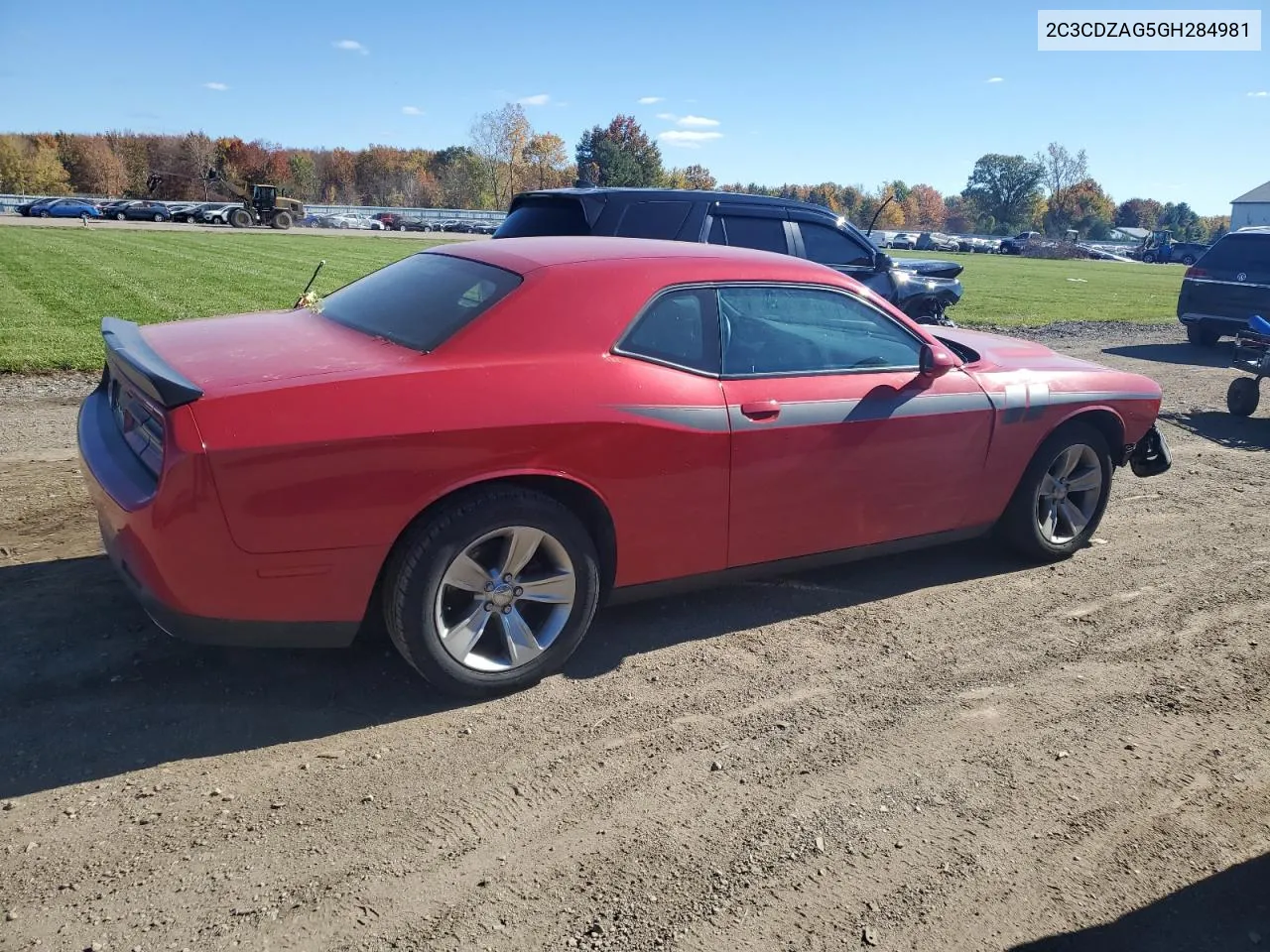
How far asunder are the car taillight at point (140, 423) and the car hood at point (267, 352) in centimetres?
17

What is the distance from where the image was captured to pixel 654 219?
7.54 meters

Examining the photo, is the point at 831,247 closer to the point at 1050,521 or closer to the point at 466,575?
the point at 1050,521

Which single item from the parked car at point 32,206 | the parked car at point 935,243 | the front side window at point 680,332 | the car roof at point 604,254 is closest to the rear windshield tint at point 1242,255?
the car roof at point 604,254

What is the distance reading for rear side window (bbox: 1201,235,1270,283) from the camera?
1309cm

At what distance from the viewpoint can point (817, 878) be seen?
2.75 m

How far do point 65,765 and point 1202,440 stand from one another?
8550 millimetres

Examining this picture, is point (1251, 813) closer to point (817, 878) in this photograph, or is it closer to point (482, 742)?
point (817, 878)

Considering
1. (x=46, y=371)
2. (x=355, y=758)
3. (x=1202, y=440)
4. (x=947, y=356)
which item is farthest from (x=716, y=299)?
(x=46, y=371)

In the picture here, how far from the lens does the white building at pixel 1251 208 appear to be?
93625mm

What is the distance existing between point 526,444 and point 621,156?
82801 millimetres

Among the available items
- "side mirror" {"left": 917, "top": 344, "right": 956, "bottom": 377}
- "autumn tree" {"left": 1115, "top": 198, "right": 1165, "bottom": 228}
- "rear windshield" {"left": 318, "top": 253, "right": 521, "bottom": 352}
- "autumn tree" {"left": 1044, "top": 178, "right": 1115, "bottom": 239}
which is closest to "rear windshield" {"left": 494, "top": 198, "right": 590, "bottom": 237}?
"rear windshield" {"left": 318, "top": 253, "right": 521, "bottom": 352}

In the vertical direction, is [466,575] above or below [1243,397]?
below

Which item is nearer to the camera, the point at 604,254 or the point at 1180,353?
the point at 604,254

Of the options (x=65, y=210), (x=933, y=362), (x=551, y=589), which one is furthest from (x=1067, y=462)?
(x=65, y=210)
